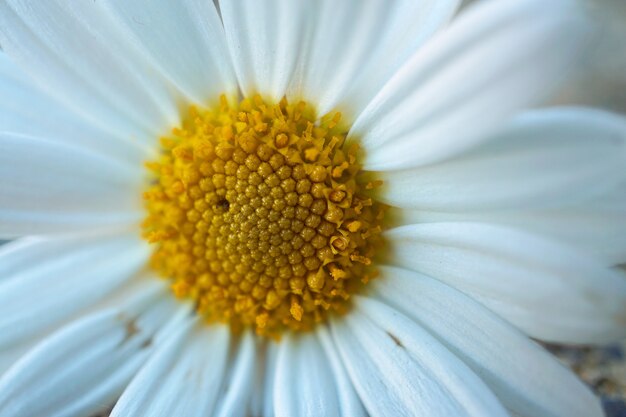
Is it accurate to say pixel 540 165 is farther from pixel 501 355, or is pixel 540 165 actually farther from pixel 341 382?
pixel 341 382

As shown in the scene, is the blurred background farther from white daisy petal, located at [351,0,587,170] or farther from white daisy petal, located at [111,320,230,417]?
white daisy petal, located at [111,320,230,417]

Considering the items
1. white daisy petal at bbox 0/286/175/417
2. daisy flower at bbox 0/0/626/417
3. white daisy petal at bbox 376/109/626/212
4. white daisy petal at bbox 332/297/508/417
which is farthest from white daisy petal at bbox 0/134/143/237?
white daisy petal at bbox 376/109/626/212

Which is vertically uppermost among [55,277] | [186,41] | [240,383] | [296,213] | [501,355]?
[186,41]

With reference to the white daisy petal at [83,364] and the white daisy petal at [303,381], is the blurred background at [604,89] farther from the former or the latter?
the white daisy petal at [83,364]

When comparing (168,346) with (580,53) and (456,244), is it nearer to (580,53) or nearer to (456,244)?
(456,244)

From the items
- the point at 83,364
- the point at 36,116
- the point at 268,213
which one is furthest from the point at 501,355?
the point at 36,116

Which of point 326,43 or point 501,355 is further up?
point 326,43

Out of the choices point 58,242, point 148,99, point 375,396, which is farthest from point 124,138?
point 375,396
